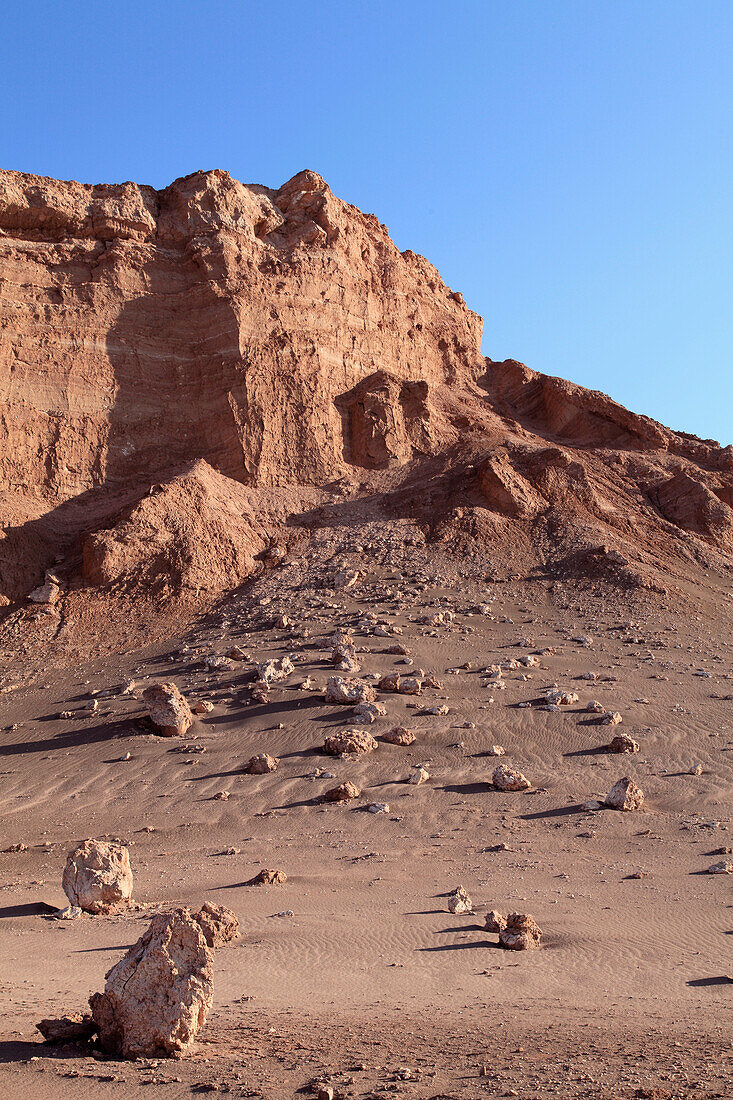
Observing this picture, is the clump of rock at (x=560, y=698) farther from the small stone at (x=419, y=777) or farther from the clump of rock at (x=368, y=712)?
the small stone at (x=419, y=777)

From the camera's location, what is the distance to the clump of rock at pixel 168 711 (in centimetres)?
1557

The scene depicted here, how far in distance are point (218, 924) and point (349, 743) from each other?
268 inches

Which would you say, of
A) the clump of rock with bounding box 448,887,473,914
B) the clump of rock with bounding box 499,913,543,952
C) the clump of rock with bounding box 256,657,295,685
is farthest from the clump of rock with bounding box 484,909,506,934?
the clump of rock with bounding box 256,657,295,685

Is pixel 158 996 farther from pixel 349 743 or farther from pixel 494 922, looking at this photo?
pixel 349 743

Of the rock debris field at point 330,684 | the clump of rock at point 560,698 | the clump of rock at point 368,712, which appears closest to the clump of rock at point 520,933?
the rock debris field at point 330,684

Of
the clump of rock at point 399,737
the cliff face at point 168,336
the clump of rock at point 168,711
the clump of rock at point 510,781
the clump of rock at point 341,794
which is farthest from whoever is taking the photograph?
the cliff face at point 168,336

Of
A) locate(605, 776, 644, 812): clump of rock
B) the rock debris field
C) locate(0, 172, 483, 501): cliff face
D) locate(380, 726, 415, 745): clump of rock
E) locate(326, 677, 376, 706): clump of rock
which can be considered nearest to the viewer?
the rock debris field

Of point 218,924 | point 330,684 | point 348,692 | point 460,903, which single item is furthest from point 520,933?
point 330,684

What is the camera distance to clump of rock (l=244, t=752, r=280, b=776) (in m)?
13.9

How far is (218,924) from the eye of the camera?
297 inches

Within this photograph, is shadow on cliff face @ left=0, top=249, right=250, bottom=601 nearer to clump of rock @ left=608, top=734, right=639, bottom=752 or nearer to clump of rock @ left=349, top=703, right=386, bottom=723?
clump of rock @ left=349, top=703, right=386, bottom=723

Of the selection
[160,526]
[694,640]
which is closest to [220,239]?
[160,526]

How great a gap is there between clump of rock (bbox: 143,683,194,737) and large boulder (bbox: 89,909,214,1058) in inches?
418

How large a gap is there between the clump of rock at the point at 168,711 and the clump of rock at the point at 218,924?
26.1 feet
